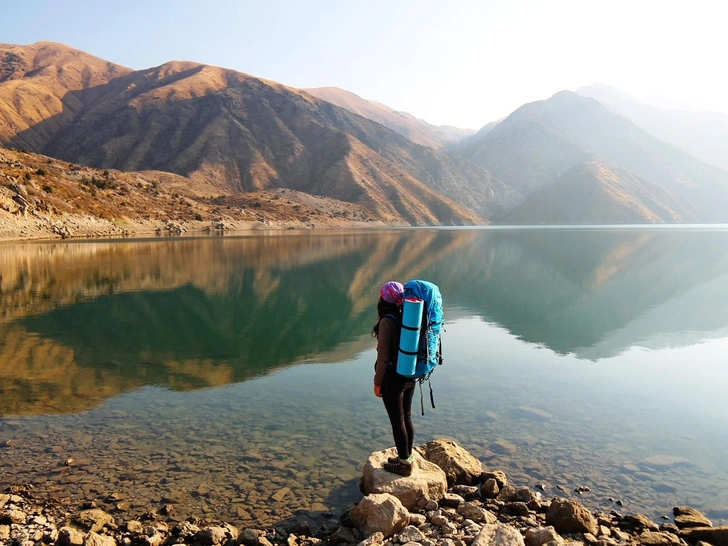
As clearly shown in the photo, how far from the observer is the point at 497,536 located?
5.39 meters

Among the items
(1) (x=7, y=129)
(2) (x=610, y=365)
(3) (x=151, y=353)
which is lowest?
(3) (x=151, y=353)

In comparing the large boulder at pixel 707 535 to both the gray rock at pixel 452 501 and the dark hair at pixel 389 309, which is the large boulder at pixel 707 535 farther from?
the dark hair at pixel 389 309

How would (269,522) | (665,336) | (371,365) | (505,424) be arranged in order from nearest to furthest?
(269,522) → (505,424) → (371,365) → (665,336)

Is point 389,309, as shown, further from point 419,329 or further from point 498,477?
point 498,477

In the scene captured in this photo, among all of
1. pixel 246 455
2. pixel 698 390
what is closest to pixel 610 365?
pixel 698 390

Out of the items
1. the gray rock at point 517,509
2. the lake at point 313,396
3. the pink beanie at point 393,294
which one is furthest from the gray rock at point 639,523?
the pink beanie at point 393,294

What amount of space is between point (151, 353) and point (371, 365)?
24.4 feet

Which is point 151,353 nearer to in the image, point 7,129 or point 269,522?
point 269,522

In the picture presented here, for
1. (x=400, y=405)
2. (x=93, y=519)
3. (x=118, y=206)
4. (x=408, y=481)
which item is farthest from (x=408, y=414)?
(x=118, y=206)

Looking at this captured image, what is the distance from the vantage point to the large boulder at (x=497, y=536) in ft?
17.3

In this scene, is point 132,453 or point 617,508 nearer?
point 617,508

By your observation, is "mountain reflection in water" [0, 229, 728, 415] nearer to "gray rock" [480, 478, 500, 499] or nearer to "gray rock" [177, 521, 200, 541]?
"gray rock" [177, 521, 200, 541]

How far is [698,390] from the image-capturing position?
42.2 feet

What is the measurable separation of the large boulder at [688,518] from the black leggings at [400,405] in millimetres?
3908
